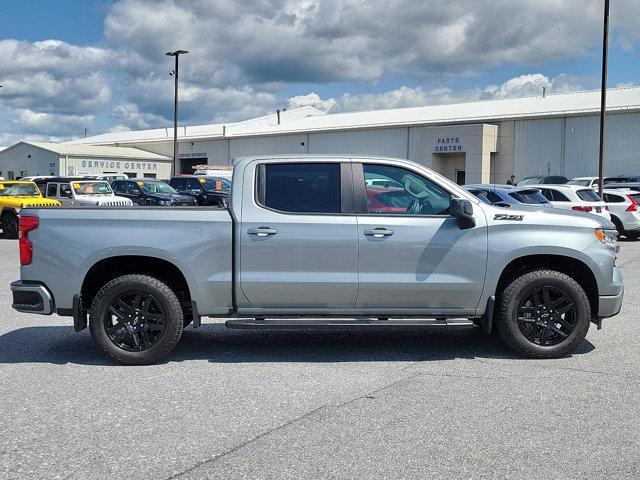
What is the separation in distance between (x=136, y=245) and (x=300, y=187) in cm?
154

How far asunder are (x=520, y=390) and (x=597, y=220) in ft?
6.72

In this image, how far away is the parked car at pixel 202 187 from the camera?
29391mm

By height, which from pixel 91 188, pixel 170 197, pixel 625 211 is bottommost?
pixel 625 211

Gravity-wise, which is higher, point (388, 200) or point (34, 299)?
point (388, 200)

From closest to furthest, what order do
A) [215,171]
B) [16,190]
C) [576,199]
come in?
[576,199] → [16,190] → [215,171]

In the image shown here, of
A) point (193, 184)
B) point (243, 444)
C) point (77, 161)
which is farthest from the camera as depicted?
point (77, 161)

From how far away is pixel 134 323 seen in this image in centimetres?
653

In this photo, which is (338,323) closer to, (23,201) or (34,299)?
(34,299)

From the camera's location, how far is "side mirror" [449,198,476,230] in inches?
247

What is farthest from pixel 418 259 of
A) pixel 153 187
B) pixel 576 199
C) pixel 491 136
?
pixel 491 136

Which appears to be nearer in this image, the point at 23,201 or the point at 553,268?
the point at 553,268

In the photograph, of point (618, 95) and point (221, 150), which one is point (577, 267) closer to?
point (618, 95)

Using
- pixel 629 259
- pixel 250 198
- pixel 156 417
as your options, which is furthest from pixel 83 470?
pixel 629 259

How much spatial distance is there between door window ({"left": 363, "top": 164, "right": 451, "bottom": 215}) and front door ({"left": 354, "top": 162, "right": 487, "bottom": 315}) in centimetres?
1
